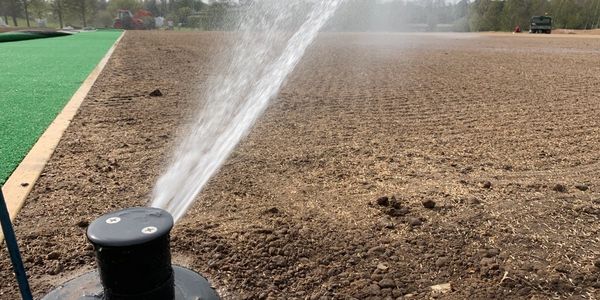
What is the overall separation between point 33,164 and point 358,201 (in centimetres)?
267

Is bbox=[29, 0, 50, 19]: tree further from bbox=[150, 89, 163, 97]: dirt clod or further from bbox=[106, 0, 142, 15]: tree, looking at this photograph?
bbox=[150, 89, 163, 97]: dirt clod

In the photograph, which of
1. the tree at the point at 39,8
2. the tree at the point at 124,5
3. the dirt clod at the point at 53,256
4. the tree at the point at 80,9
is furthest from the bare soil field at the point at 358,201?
the tree at the point at 124,5

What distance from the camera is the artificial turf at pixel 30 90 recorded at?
4456 mm

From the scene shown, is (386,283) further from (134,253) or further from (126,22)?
(126,22)

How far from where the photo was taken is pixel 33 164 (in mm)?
3854

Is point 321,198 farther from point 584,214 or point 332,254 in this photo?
point 584,214

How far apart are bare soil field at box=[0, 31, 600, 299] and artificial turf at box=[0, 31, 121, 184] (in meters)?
0.40

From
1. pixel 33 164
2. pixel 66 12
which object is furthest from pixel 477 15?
pixel 33 164

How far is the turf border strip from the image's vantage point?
3199 mm

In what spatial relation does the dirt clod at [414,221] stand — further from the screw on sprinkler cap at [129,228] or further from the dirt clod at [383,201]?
the screw on sprinkler cap at [129,228]

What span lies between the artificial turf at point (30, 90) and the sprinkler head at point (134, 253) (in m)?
1.33

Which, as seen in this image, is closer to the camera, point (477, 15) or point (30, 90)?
point (30, 90)

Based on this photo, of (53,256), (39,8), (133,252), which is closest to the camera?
(133,252)

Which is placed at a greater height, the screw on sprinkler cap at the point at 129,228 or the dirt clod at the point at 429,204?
the screw on sprinkler cap at the point at 129,228
